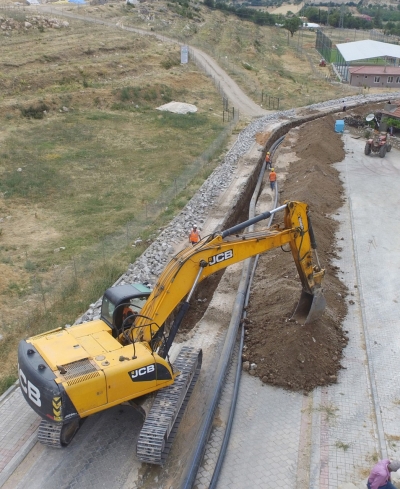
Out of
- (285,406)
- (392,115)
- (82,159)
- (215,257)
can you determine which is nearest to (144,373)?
(215,257)

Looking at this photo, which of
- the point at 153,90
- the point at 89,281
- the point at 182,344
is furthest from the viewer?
the point at 153,90

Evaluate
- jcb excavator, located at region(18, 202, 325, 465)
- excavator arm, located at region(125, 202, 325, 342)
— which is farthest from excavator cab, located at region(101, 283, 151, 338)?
excavator arm, located at region(125, 202, 325, 342)

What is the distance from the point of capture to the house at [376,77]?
52844 mm

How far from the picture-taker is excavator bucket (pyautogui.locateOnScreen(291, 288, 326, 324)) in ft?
41.8

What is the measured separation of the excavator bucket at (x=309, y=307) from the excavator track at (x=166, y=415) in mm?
3214

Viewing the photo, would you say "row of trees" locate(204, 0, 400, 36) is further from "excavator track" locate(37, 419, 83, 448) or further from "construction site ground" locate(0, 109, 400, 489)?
"excavator track" locate(37, 419, 83, 448)

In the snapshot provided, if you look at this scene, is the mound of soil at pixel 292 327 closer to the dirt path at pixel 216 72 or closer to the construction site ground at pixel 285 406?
the construction site ground at pixel 285 406

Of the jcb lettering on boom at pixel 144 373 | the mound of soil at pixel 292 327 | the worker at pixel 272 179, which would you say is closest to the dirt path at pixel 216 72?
the worker at pixel 272 179

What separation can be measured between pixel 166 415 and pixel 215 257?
125 inches

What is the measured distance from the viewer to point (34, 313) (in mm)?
14812

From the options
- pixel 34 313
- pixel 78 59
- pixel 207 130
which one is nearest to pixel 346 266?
pixel 34 313

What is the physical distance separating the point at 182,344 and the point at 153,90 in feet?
110

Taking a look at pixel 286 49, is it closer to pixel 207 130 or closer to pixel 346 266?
pixel 207 130

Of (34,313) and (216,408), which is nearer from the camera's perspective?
(216,408)
